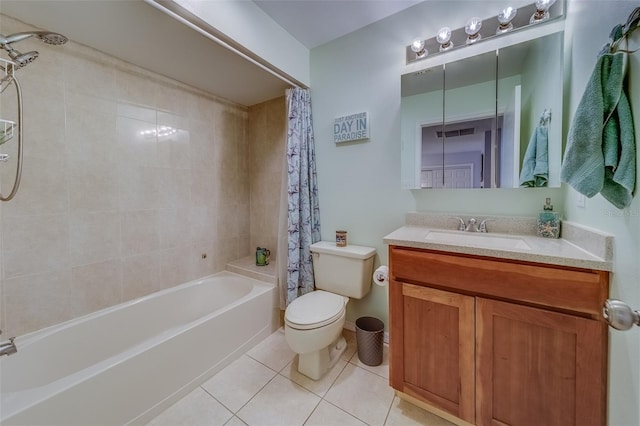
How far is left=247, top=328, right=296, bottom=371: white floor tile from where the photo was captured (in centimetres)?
164

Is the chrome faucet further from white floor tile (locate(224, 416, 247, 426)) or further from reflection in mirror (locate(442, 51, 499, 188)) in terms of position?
white floor tile (locate(224, 416, 247, 426))

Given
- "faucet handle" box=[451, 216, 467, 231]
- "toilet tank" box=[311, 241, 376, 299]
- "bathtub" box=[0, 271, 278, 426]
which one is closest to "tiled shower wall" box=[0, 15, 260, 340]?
"bathtub" box=[0, 271, 278, 426]

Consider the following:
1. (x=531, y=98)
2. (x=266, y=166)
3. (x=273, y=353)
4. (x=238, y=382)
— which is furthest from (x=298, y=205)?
(x=531, y=98)

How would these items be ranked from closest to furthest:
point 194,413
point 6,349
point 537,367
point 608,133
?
1. point 608,133
2. point 537,367
3. point 6,349
4. point 194,413

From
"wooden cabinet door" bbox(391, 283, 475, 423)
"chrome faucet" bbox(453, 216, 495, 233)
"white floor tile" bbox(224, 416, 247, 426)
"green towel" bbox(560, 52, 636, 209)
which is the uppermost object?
Answer: "green towel" bbox(560, 52, 636, 209)

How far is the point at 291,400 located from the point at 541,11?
2.49m

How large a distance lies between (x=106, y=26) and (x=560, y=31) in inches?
96.6

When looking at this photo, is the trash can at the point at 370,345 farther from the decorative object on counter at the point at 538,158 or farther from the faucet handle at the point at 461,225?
the decorative object on counter at the point at 538,158

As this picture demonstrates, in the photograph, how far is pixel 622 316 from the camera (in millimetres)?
528

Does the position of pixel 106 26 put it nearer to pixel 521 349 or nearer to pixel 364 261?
pixel 364 261

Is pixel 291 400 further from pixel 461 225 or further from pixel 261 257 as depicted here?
pixel 461 225

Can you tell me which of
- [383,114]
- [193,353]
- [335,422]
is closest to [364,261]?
[335,422]

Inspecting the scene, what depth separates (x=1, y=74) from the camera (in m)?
1.30

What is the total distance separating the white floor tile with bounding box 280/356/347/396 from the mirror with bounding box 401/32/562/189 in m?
1.32
